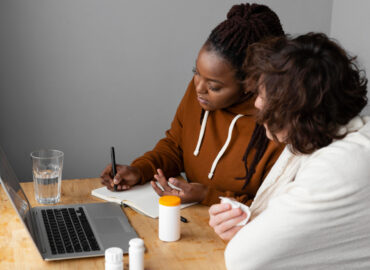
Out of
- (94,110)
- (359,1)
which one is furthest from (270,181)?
(359,1)

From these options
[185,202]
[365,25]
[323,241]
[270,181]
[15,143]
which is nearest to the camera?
[323,241]

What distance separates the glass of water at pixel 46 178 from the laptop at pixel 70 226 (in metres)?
0.05

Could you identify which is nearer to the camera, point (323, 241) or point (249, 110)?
point (323, 241)

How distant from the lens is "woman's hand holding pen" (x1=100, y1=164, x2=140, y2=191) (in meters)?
1.52

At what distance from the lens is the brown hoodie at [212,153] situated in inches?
59.6

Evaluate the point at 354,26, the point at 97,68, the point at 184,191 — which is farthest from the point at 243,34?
the point at 354,26

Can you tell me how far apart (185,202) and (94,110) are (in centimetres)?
117

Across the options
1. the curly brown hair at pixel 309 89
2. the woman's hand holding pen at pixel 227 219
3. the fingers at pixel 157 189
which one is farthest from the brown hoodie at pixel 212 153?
the curly brown hair at pixel 309 89

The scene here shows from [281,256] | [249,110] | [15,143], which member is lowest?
[15,143]

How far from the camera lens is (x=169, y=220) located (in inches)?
47.2

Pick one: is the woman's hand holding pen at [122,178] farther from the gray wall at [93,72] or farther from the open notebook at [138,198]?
the gray wall at [93,72]

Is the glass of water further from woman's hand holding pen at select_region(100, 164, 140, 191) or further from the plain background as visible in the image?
the plain background

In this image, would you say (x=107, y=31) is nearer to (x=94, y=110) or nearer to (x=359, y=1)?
(x=94, y=110)

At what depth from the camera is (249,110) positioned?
61.2 inches
